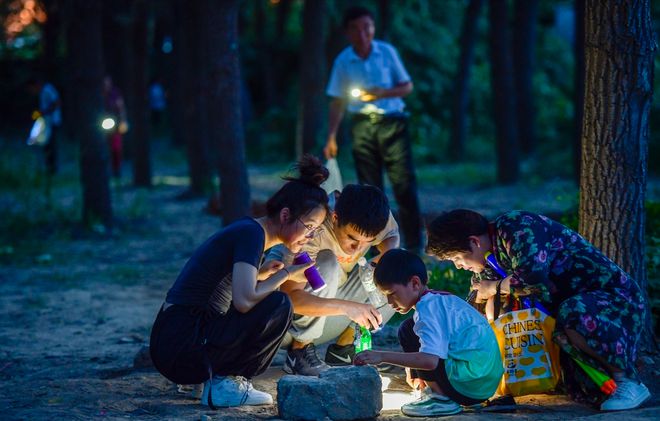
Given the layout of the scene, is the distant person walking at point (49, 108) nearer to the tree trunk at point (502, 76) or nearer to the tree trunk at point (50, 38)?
the tree trunk at point (502, 76)

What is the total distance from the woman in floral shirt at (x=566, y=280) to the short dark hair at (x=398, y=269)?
7.5 inches

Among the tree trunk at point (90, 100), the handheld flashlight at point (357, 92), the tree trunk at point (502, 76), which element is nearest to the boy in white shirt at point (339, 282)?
the handheld flashlight at point (357, 92)

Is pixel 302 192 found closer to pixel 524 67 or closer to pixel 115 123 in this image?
pixel 115 123

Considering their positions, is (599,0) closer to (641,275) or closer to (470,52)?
(641,275)

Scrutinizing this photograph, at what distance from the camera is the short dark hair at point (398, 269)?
452cm

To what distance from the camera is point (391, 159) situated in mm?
8383

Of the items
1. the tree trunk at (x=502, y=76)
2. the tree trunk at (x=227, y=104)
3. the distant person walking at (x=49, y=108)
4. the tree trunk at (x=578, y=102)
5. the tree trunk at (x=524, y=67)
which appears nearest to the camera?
the tree trunk at (x=227, y=104)

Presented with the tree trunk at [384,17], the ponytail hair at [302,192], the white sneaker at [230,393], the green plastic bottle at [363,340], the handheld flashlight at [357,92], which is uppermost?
the tree trunk at [384,17]

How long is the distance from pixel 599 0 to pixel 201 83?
10457 millimetres

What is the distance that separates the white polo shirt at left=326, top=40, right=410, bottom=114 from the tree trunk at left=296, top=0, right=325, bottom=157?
627cm

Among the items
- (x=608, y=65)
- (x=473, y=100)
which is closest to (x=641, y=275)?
(x=608, y=65)

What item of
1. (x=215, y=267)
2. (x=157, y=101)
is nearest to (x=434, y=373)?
(x=215, y=267)

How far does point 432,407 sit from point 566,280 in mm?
894

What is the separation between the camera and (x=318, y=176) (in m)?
4.74
